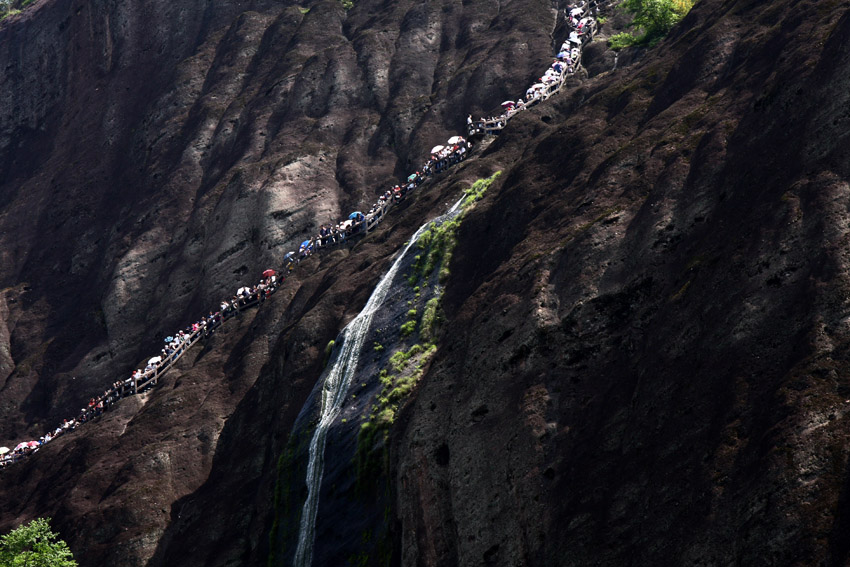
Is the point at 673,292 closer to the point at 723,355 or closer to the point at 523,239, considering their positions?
the point at 723,355

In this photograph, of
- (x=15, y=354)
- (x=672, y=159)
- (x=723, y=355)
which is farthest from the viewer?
(x=15, y=354)

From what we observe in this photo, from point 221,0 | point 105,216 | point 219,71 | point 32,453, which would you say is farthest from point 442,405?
point 221,0

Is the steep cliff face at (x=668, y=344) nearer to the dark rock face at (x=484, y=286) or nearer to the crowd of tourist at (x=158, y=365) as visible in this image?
the dark rock face at (x=484, y=286)

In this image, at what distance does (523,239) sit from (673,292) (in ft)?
34.7

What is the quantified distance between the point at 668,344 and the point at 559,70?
4413 centimetres

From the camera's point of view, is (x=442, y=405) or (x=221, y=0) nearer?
(x=442, y=405)

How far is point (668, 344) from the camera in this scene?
29844mm

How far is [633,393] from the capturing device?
2994 cm

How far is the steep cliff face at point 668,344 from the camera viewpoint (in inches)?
948

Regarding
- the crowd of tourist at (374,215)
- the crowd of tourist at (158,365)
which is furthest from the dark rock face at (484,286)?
the crowd of tourist at (374,215)

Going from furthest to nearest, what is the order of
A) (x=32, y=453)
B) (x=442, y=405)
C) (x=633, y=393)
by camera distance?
(x=32, y=453) → (x=442, y=405) → (x=633, y=393)

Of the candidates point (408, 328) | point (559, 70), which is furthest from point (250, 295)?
point (559, 70)

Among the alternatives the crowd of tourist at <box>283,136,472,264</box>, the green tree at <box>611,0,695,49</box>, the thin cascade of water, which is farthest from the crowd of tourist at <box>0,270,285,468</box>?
the green tree at <box>611,0,695,49</box>

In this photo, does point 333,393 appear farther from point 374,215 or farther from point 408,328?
point 374,215
